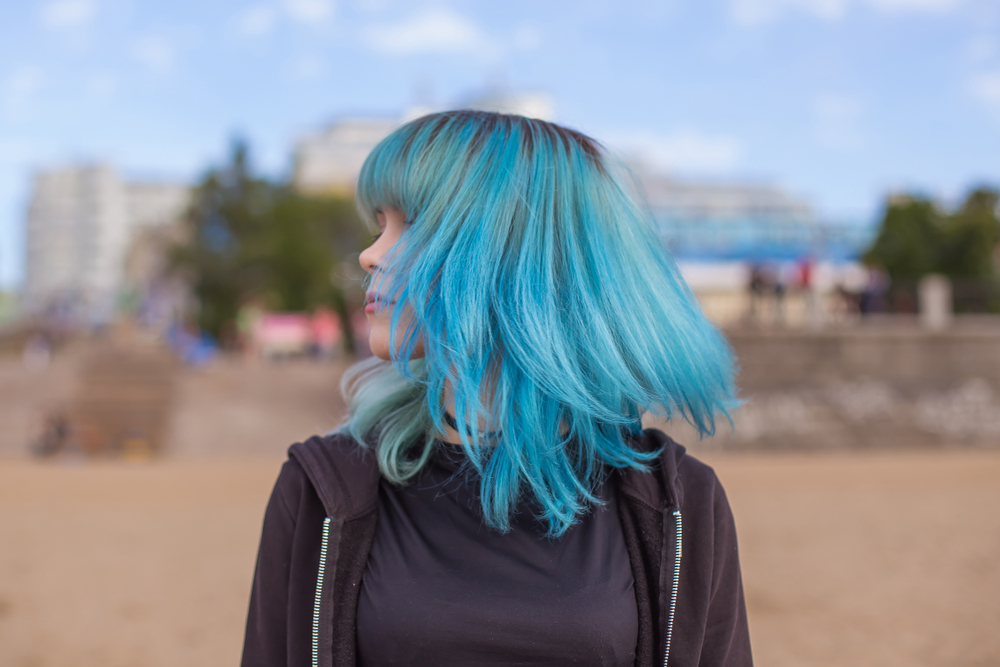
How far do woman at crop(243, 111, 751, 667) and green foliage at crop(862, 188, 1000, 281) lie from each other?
40402mm

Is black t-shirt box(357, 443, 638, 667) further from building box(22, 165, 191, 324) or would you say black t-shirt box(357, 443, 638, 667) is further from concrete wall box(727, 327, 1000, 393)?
building box(22, 165, 191, 324)

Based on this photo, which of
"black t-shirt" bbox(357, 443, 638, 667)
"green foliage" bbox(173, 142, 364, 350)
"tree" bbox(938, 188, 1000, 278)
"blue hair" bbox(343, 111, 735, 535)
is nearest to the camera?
"black t-shirt" bbox(357, 443, 638, 667)

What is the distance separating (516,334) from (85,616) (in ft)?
20.5

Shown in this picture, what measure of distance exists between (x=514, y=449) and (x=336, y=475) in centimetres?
33

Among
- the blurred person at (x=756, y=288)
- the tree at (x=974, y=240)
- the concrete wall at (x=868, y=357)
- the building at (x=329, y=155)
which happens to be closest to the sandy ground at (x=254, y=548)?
the concrete wall at (x=868, y=357)

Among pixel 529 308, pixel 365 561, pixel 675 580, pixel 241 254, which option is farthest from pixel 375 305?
pixel 241 254

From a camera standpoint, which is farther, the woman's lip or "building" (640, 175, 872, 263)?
"building" (640, 175, 872, 263)

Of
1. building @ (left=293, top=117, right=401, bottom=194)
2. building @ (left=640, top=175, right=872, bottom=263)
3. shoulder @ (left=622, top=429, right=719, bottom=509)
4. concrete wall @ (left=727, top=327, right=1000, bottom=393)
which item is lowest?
concrete wall @ (left=727, top=327, right=1000, bottom=393)

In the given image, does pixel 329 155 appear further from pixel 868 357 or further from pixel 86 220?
pixel 868 357

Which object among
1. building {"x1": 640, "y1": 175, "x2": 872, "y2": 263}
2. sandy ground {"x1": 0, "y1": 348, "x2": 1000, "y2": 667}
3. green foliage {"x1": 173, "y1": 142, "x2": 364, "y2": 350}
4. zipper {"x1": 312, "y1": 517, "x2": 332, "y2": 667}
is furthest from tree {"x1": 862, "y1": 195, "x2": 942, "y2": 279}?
zipper {"x1": 312, "y1": 517, "x2": 332, "y2": 667}

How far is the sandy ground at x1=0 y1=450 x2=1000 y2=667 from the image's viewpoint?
222 inches

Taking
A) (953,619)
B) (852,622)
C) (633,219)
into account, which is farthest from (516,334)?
(953,619)

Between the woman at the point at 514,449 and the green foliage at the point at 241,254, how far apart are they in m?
36.2

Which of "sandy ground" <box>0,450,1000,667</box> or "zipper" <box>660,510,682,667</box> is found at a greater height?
"zipper" <box>660,510,682,667</box>
